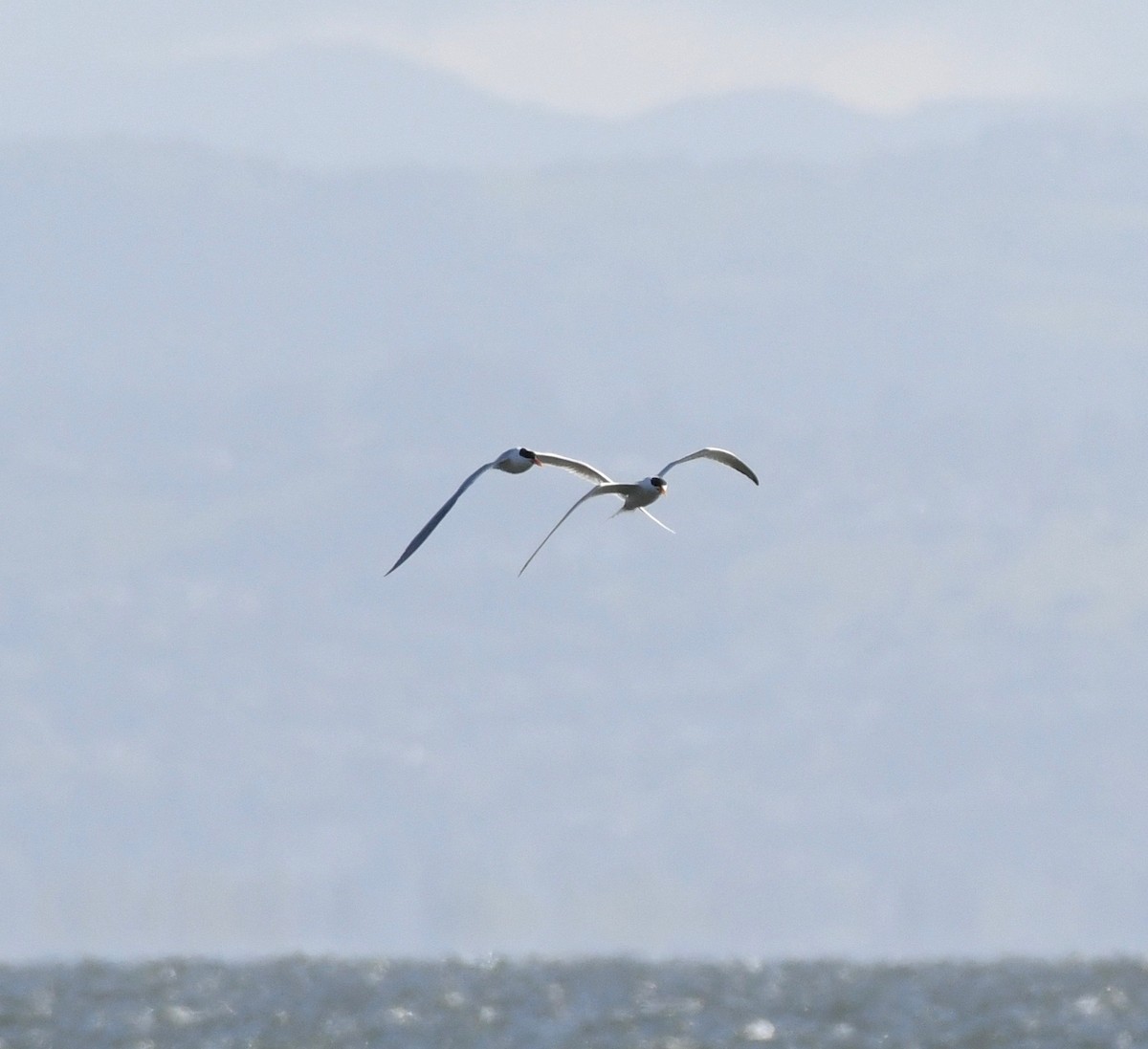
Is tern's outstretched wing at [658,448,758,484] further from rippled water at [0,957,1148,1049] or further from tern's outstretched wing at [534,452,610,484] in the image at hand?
rippled water at [0,957,1148,1049]

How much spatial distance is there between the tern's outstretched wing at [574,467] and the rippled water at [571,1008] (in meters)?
61.6

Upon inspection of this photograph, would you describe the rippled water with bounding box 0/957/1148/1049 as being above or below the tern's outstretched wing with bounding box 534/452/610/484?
below

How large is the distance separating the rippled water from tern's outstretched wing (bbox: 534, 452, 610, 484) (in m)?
61.6

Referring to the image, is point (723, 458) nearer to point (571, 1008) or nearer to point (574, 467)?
point (574, 467)

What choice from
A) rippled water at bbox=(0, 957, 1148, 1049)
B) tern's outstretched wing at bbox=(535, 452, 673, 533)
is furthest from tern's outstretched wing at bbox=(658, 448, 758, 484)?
rippled water at bbox=(0, 957, 1148, 1049)

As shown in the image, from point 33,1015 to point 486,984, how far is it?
27.3 metres

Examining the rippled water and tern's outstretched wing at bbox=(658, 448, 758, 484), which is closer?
tern's outstretched wing at bbox=(658, 448, 758, 484)

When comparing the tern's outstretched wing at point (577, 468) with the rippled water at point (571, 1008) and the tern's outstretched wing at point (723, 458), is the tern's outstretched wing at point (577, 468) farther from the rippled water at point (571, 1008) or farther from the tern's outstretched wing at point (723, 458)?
the rippled water at point (571, 1008)

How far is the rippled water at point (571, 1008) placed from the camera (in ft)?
290

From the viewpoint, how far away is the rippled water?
290 ft

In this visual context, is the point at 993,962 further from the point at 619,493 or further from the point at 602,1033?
the point at 619,493


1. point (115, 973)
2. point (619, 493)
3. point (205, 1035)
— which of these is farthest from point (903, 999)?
point (619, 493)

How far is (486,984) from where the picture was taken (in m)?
121

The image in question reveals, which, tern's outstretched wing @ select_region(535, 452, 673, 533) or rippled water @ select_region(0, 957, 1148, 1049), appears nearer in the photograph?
tern's outstretched wing @ select_region(535, 452, 673, 533)
